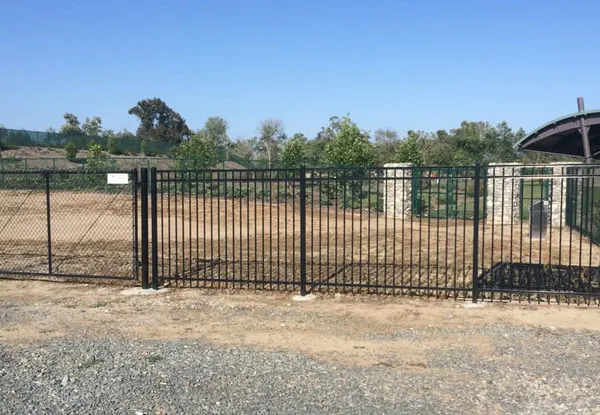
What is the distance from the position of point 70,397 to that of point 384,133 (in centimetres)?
8531

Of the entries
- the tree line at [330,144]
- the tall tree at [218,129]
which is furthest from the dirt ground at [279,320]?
the tall tree at [218,129]

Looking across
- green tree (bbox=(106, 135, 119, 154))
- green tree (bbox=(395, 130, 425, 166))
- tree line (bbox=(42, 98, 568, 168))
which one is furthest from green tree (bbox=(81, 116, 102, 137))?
green tree (bbox=(395, 130, 425, 166))

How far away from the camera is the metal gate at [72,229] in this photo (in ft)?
32.3

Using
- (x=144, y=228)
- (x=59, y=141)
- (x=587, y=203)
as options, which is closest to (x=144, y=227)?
(x=144, y=228)

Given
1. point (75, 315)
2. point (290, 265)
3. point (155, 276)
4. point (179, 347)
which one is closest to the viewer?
point (179, 347)

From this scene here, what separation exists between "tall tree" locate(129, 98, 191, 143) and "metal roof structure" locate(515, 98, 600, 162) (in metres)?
93.5

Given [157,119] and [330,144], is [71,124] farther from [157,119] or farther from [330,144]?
[330,144]

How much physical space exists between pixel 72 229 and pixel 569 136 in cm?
1563

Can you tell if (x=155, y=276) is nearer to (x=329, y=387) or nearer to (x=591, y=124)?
(x=329, y=387)

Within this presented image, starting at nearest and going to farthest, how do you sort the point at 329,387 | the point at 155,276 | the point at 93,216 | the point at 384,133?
the point at 329,387
the point at 155,276
the point at 93,216
the point at 384,133

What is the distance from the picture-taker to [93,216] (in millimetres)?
23469

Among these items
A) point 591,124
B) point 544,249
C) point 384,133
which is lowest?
point 544,249

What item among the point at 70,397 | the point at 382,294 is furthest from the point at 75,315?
the point at 382,294

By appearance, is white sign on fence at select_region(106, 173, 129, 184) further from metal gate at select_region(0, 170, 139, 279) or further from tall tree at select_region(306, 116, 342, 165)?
tall tree at select_region(306, 116, 342, 165)
